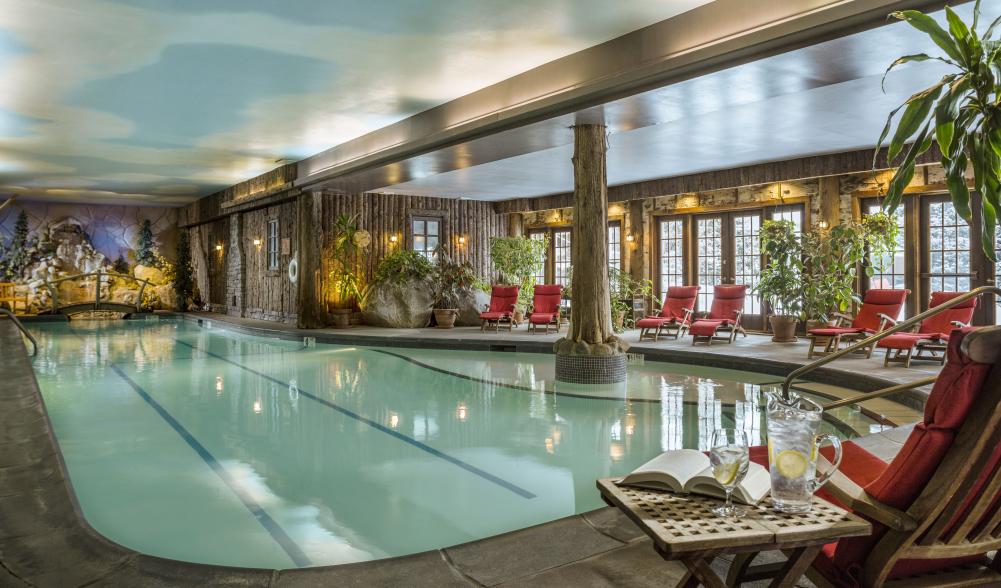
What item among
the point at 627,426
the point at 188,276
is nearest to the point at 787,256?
the point at 627,426

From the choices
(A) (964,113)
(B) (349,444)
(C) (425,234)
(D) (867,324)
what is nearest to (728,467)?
(A) (964,113)

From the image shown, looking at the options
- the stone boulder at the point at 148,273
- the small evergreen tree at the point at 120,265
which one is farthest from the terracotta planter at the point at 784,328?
the small evergreen tree at the point at 120,265

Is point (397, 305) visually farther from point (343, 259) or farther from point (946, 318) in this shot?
point (946, 318)

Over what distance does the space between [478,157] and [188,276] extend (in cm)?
1345

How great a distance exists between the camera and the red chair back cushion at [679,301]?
1102 centimetres

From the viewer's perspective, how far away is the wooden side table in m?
1.43

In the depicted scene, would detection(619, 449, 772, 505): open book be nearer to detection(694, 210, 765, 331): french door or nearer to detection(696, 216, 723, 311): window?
detection(694, 210, 765, 331): french door

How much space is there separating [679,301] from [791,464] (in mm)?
9768

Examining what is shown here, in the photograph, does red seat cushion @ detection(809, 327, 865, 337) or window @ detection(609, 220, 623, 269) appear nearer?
red seat cushion @ detection(809, 327, 865, 337)

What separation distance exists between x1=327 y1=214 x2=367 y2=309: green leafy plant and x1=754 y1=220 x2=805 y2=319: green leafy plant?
7.54 meters

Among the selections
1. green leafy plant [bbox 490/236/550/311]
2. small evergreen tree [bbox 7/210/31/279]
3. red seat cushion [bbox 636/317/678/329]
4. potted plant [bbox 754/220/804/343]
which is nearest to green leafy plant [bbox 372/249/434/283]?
green leafy plant [bbox 490/236/550/311]

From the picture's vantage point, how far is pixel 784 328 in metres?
9.68

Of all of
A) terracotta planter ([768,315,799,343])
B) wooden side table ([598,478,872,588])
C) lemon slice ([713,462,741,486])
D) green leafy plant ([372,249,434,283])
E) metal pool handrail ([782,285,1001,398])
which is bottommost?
terracotta planter ([768,315,799,343])

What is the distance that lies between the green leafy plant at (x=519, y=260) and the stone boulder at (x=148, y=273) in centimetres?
1041
